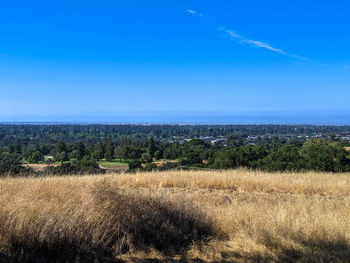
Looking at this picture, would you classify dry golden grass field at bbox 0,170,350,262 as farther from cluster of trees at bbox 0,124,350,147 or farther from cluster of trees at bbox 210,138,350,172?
cluster of trees at bbox 0,124,350,147

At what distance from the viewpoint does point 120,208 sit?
4695 millimetres

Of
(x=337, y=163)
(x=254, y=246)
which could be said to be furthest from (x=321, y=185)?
(x=337, y=163)

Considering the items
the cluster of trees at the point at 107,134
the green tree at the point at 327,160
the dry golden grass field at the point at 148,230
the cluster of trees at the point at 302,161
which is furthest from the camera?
Answer: the cluster of trees at the point at 107,134

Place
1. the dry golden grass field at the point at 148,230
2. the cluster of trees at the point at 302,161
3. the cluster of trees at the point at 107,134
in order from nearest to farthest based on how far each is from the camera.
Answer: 1. the dry golden grass field at the point at 148,230
2. the cluster of trees at the point at 302,161
3. the cluster of trees at the point at 107,134

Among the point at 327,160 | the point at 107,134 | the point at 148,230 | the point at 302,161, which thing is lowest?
the point at 107,134

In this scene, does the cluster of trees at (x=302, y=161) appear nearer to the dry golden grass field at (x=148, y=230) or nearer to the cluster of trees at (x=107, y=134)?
the dry golden grass field at (x=148, y=230)

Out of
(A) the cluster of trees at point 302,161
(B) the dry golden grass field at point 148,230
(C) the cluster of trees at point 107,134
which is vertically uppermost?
(B) the dry golden grass field at point 148,230

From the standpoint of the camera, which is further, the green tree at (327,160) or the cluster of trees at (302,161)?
the cluster of trees at (302,161)

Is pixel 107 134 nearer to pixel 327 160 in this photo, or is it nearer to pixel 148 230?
pixel 327 160

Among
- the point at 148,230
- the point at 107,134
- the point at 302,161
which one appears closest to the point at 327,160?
the point at 302,161

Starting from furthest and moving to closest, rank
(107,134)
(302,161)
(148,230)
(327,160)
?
(107,134) → (302,161) → (327,160) → (148,230)

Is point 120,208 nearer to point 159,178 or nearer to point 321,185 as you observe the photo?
point 159,178

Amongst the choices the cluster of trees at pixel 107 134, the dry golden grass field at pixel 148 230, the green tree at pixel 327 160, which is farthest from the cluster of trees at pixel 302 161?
the cluster of trees at pixel 107 134

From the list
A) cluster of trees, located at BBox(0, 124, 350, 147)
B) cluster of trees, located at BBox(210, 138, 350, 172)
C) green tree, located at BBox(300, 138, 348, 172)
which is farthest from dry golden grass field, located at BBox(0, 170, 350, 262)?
cluster of trees, located at BBox(0, 124, 350, 147)
